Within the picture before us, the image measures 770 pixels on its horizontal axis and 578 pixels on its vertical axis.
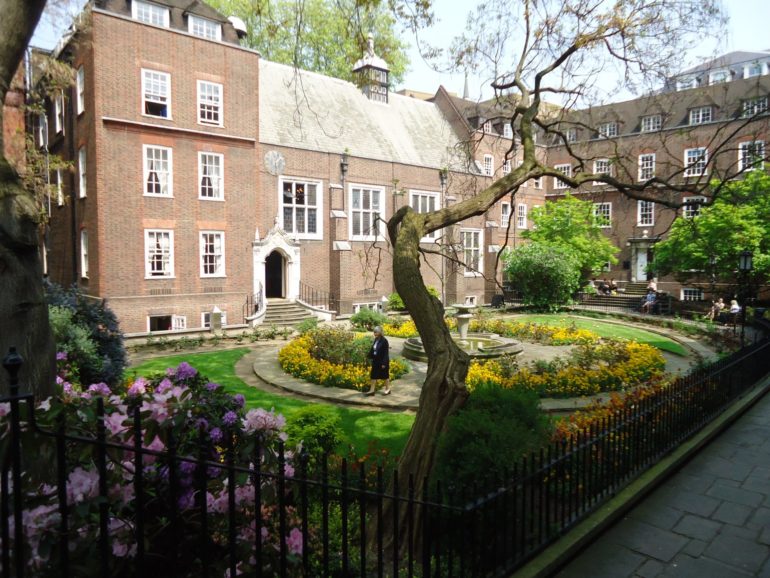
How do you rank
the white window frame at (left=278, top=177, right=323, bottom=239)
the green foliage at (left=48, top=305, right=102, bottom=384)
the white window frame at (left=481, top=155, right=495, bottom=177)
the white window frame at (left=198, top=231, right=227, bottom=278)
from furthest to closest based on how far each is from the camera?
1. the white window frame at (left=481, top=155, right=495, bottom=177)
2. the white window frame at (left=278, top=177, right=323, bottom=239)
3. the white window frame at (left=198, top=231, right=227, bottom=278)
4. the green foliage at (left=48, top=305, right=102, bottom=384)

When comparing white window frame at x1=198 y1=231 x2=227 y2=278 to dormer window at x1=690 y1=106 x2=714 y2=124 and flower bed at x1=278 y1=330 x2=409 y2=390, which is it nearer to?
flower bed at x1=278 y1=330 x2=409 y2=390

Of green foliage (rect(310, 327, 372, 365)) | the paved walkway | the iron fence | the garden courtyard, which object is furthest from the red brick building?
the iron fence

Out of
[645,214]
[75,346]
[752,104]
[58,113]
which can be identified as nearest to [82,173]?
[58,113]

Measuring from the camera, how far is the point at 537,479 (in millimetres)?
5117

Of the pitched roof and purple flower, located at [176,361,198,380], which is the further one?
the pitched roof

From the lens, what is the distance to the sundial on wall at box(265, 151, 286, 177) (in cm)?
2592

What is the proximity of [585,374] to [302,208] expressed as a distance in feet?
61.7

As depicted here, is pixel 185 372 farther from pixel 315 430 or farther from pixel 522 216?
pixel 522 216

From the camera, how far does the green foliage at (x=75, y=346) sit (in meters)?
9.77

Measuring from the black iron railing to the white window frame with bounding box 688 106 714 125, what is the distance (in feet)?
106

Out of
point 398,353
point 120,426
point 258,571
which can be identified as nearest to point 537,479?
point 258,571

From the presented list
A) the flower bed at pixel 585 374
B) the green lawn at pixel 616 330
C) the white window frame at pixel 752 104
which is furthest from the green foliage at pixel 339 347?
the green lawn at pixel 616 330

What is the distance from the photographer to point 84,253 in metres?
22.8

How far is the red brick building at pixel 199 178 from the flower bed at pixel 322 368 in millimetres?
4487
